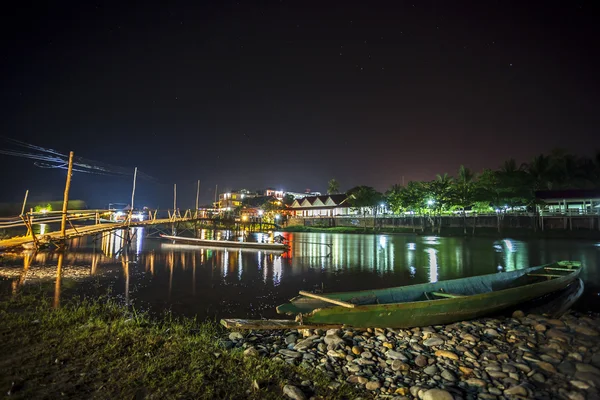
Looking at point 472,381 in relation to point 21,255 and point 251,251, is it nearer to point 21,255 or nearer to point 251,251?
point 251,251

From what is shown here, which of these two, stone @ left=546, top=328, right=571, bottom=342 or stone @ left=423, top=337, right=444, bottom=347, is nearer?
stone @ left=423, top=337, right=444, bottom=347

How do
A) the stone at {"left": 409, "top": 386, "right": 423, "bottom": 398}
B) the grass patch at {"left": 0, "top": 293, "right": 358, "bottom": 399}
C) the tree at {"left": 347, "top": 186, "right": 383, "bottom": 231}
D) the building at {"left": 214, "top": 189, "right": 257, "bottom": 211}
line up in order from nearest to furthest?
1. the grass patch at {"left": 0, "top": 293, "right": 358, "bottom": 399}
2. the stone at {"left": 409, "top": 386, "right": 423, "bottom": 398}
3. the tree at {"left": 347, "top": 186, "right": 383, "bottom": 231}
4. the building at {"left": 214, "top": 189, "right": 257, "bottom": 211}

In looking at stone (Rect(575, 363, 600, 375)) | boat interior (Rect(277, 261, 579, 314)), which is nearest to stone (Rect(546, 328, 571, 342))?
stone (Rect(575, 363, 600, 375))

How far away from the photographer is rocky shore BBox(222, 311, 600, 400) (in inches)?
227

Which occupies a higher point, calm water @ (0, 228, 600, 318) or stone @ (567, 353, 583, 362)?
calm water @ (0, 228, 600, 318)

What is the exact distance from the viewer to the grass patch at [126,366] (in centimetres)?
458

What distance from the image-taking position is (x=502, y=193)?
166 ft

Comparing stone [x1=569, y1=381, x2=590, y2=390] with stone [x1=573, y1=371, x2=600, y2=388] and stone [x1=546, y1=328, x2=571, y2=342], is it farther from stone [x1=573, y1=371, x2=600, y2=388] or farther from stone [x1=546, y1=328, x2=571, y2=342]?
stone [x1=546, y1=328, x2=571, y2=342]

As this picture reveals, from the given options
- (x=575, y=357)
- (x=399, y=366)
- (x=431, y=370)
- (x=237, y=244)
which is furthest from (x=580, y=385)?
(x=237, y=244)

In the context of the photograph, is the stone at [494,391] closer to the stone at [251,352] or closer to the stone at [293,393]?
the stone at [293,393]

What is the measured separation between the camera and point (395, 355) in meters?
6.92

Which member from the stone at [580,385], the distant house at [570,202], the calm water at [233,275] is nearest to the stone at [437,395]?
the stone at [580,385]

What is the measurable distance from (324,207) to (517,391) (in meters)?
86.0

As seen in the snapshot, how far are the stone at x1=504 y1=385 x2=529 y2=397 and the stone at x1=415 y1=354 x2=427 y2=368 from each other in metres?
1.50
